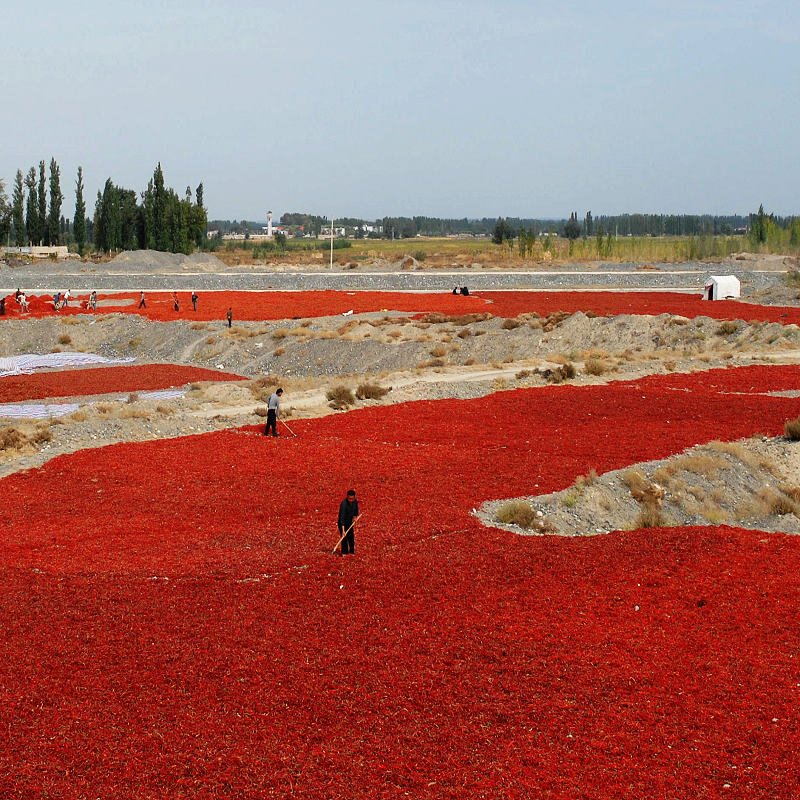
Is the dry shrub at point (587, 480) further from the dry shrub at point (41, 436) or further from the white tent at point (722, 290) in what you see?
the white tent at point (722, 290)

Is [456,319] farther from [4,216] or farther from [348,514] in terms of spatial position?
[4,216]

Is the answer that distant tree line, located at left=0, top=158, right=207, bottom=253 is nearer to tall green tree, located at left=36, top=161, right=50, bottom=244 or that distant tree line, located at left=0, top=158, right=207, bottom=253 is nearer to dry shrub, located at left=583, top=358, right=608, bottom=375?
tall green tree, located at left=36, top=161, right=50, bottom=244

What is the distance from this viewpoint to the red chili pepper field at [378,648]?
12.2 metres

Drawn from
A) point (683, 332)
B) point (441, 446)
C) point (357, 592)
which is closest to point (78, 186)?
point (683, 332)

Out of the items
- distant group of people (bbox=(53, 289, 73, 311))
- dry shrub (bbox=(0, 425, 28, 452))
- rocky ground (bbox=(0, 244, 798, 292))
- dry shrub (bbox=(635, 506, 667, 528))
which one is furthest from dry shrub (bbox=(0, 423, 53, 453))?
rocky ground (bbox=(0, 244, 798, 292))

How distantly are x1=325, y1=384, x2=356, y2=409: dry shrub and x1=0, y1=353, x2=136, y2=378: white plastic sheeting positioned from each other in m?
23.0

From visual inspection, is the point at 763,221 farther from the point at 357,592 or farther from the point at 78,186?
the point at 357,592

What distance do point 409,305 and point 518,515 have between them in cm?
5883

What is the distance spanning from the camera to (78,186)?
165750 mm

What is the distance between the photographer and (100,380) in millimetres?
51656

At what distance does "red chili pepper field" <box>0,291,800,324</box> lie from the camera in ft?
245

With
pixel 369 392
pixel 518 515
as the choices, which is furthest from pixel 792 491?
pixel 369 392

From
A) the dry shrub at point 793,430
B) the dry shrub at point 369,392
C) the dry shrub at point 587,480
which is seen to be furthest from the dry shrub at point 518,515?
the dry shrub at point 369,392

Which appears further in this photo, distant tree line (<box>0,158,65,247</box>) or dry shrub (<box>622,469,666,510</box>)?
distant tree line (<box>0,158,65,247</box>)
